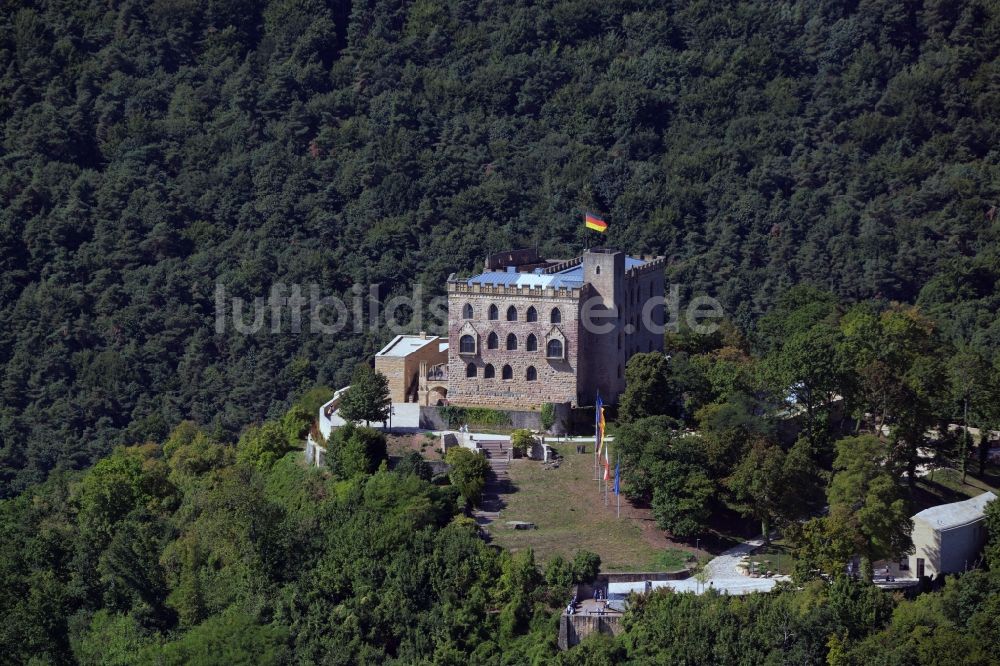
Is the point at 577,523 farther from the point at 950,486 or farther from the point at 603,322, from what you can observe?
the point at 950,486

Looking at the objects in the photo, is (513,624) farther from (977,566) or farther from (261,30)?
(261,30)

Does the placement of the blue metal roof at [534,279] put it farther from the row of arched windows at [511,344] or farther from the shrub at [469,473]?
the shrub at [469,473]

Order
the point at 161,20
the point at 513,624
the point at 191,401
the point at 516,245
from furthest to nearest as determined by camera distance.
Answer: the point at 161,20
the point at 516,245
the point at 191,401
the point at 513,624

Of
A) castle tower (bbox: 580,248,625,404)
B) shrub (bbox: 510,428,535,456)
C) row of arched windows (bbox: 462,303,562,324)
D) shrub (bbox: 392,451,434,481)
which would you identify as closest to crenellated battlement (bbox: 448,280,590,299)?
row of arched windows (bbox: 462,303,562,324)

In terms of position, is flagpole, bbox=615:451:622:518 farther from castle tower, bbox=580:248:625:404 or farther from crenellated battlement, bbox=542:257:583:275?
crenellated battlement, bbox=542:257:583:275

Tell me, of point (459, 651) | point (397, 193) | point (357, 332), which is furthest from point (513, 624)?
point (397, 193)

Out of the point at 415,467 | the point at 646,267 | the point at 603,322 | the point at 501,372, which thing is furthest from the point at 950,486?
the point at 415,467
